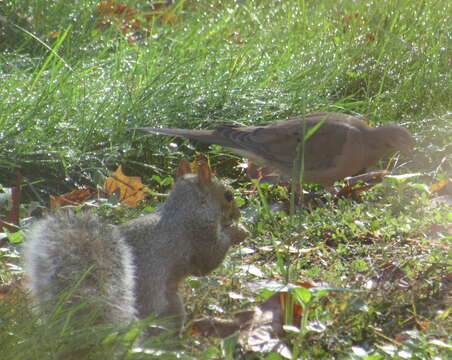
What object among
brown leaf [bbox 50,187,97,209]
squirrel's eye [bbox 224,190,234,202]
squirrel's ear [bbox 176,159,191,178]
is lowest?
brown leaf [bbox 50,187,97,209]

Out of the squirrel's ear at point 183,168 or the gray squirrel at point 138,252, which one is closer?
the gray squirrel at point 138,252

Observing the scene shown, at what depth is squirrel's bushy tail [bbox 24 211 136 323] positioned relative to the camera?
2309 mm

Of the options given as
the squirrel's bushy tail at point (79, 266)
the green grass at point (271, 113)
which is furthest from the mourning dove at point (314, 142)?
the squirrel's bushy tail at point (79, 266)

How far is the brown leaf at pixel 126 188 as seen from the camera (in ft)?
13.4

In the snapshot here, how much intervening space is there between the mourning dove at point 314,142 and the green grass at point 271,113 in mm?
222

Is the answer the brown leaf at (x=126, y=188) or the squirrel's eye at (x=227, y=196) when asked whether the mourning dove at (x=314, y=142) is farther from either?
the squirrel's eye at (x=227, y=196)

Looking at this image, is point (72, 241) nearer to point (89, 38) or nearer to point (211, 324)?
point (211, 324)

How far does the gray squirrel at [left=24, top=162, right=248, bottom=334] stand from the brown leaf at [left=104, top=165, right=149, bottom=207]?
1.07 m

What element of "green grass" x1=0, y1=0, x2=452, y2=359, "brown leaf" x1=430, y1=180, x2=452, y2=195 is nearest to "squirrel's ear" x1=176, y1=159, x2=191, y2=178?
"green grass" x1=0, y1=0, x2=452, y2=359

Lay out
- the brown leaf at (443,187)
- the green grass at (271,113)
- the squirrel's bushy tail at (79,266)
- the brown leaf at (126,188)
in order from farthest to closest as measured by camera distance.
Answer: the brown leaf at (443,187) → the brown leaf at (126,188) → the green grass at (271,113) → the squirrel's bushy tail at (79,266)

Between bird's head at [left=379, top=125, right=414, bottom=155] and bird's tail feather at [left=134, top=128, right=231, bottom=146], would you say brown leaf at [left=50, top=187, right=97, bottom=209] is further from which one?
bird's head at [left=379, top=125, right=414, bottom=155]

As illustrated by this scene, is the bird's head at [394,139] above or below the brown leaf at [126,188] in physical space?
above

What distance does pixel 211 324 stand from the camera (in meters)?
2.62

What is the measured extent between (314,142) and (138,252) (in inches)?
87.5
